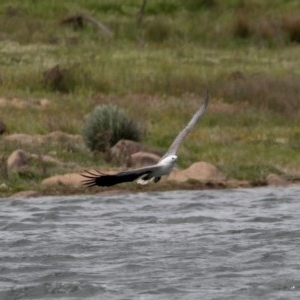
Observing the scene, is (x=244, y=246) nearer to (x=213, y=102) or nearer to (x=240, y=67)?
(x=213, y=102)

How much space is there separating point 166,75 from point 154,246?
11756 mm

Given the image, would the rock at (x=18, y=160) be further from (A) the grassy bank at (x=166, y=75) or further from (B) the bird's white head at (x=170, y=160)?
(B) the bird's white head at (x=170, y=160)

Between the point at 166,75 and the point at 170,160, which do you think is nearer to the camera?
the point at 170,160

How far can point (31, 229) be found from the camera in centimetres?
1542

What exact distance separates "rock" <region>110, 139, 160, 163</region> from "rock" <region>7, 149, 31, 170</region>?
1282mm

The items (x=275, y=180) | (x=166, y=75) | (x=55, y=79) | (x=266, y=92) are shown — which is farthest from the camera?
(x=166, y=75)

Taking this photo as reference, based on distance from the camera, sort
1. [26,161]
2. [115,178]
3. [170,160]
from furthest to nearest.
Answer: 1. [26,161]
2. [170,160]
3. [115,178]

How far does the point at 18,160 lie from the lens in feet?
60.2

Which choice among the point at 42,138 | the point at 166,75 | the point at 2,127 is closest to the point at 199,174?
the point at 42,138

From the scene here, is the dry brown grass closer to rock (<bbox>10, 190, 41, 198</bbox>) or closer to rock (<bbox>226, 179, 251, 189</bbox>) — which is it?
rock (<bbox>226, 179, 251, 189</bbox>)

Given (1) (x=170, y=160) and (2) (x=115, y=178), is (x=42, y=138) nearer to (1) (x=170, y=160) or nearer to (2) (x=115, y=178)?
(1) (x=170, y=160)

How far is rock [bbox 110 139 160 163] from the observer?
62.3 feet

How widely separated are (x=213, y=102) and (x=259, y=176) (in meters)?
5.25

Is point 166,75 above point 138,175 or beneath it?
beneath
